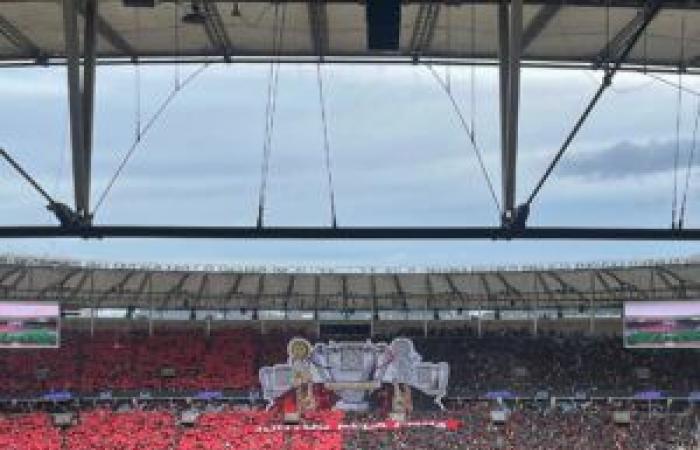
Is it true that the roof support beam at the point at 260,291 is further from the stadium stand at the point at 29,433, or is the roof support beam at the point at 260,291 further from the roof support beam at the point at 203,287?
the stadium stand at the point at 29,433

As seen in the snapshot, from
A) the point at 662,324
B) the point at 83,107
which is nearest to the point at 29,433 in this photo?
the point at 662,324

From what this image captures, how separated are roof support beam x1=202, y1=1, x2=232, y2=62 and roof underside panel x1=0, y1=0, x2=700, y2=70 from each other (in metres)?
0.01

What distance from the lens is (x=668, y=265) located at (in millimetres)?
43250

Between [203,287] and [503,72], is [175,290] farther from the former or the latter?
[503,72]

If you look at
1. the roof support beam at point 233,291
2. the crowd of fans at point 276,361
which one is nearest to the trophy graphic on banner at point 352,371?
the crowd of fans at point 276,361

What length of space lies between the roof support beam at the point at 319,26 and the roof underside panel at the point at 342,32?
1cm

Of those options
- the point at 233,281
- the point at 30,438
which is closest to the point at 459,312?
the point at 233,281

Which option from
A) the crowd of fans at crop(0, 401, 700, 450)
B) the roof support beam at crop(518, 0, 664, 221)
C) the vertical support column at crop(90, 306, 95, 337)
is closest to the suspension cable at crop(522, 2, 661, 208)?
the roof support beam at crop(518, 0, 664, 221)

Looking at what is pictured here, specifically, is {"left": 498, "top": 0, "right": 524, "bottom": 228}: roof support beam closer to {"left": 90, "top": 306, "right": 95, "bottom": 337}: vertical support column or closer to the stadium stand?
the stadium stand

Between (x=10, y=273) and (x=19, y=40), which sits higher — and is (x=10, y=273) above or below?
below

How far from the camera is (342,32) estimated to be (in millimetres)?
8992

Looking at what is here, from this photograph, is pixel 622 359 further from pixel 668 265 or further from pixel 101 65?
pixel 101 65

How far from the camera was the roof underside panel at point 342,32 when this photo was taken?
847 cm

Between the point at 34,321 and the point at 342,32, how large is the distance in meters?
39.9
